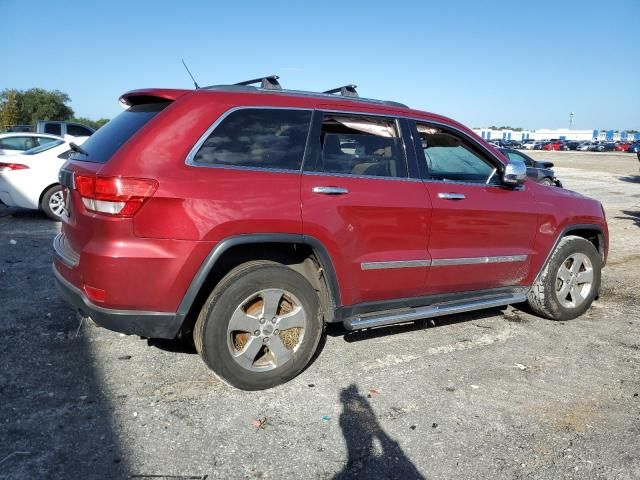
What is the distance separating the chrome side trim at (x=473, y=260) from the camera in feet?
13.0

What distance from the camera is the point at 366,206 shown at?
3.54m

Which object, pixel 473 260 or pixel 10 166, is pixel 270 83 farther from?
pixel 10 166

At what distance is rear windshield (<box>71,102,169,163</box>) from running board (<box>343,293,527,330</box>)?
1880 millimetres

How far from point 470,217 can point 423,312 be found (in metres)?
0.84

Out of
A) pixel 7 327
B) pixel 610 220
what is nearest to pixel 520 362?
pixel 7 327

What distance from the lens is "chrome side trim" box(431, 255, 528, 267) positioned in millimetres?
3962

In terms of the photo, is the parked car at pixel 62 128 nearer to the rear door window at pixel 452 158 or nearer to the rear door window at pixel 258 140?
the rear door window at pixel 452 158

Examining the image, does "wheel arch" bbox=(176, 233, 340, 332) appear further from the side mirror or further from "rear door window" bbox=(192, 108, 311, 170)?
the side mirror

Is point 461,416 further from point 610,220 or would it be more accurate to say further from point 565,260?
point 610,220

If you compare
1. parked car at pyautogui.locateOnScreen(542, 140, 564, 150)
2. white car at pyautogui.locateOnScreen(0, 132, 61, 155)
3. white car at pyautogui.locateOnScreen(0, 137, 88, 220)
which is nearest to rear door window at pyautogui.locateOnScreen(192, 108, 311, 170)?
white car at pyautogui.locateOnScreen(0, 137, 88, 220)

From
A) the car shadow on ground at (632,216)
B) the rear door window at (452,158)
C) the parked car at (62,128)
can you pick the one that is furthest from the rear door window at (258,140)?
the parked car at (62,128)

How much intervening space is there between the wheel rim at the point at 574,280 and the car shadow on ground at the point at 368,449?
2.58 metres

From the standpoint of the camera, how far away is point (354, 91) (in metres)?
4.21

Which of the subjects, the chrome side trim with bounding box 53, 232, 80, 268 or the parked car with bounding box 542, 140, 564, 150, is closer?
the chrome side trim with bounding box 53, 232, 80, 268
